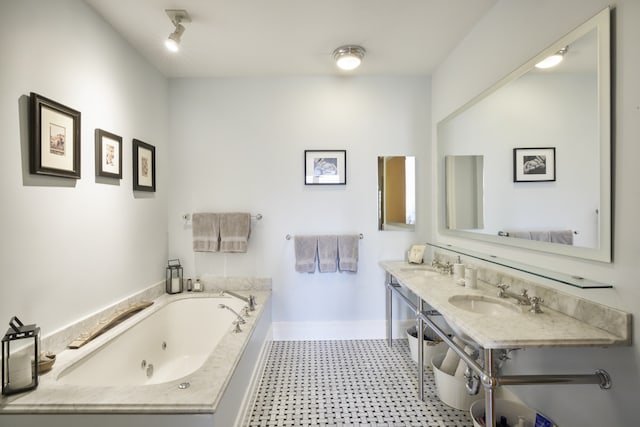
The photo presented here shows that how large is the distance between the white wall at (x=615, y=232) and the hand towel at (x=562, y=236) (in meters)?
0.08

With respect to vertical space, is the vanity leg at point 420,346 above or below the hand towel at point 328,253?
below

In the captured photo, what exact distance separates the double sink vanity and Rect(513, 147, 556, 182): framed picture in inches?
22.1

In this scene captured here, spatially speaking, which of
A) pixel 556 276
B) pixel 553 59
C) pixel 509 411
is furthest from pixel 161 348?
pixel 553 59

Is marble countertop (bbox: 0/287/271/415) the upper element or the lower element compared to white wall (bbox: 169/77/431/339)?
lower

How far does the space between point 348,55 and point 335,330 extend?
242 centimetres

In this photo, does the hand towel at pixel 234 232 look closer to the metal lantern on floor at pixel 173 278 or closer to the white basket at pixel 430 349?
the metal lantern on floor at pixel 173 278

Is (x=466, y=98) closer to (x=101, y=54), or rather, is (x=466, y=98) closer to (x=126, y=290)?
(x=101, y=54)

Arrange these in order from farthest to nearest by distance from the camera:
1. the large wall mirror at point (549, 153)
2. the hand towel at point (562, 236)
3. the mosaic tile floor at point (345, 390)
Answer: the mosaic tile floor at point (345, 390)
the hand towel at point (562, 236)
the large wall mirror at point (549, 153)

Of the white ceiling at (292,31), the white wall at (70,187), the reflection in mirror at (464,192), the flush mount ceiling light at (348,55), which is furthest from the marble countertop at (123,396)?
the flush mount ceiling light at (348,55)

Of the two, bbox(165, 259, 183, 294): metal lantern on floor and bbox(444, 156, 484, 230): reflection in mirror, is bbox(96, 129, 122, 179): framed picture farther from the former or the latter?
bbox(444, 156, 484, 230): reflection in mirror

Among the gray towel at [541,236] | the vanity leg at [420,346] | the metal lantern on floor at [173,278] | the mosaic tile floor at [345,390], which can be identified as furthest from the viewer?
the metal lantern on floor at [173,278]

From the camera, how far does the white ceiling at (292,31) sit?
6.02 feet

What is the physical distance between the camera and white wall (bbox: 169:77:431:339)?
9.23 feet

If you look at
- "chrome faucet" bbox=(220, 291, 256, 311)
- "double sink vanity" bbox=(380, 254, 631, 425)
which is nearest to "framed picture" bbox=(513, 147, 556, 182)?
"double sink vanity" bbox=(380, 254, 631, 425)
